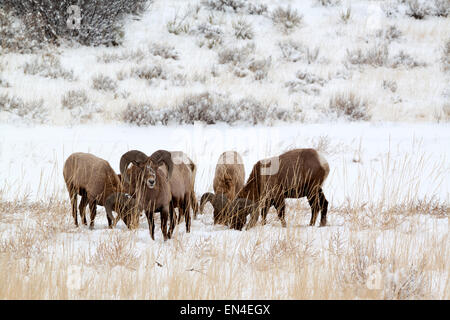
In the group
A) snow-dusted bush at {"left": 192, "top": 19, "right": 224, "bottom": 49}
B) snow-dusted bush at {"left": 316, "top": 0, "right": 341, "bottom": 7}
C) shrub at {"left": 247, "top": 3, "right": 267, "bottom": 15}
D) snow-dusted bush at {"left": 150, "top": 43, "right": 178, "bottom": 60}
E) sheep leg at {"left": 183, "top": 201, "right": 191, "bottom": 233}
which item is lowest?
sheep leg at {"left": 183, "top": 201, "right": 191, "bottom": 233}

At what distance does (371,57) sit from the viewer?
14969mm

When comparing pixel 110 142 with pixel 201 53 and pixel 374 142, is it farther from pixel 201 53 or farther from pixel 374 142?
pixel 201 53

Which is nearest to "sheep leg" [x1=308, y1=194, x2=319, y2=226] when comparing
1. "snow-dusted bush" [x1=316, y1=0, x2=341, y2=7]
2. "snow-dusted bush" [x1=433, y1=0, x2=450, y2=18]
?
"snow-dusted bush" [x1=316, y1=0, x2=341, y2=7]

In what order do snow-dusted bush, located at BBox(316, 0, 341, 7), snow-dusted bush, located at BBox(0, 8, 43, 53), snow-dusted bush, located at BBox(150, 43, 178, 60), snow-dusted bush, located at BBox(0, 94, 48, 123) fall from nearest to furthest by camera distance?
snow-dusted bush, located at BBox(0, 94, 48, 123)
snow-dusted bush, located at BBox(0, 8, 43, 53)
snow-dusted bush, located at BBox(150, 43, 178, 60)
snow-dusted bush, located at BBox(316, 0, 341, 7)

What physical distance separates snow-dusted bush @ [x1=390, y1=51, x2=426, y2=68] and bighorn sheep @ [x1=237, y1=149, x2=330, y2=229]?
9.85 metres

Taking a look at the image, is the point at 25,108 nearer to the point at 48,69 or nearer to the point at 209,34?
the point at 48,69

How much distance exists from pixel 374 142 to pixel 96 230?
5815 mm

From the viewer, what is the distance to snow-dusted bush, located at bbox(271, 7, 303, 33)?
17.0 metres

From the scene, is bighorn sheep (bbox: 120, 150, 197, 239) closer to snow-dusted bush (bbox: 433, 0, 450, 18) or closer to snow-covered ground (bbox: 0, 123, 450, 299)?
snow-covered ground (bbox: 0, 123, 450, 299)

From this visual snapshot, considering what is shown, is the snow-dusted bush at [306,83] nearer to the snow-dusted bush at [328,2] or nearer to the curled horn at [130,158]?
the snow-dusted bush at [328,2]

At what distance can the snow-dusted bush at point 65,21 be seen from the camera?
15.4 metres

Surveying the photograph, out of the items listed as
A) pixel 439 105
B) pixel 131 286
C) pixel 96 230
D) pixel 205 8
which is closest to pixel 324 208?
pixel 96 230

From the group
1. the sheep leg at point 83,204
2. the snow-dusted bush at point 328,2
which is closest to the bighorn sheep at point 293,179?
the sheep leg at point 83,204

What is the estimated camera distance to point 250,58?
14961 millimetres
